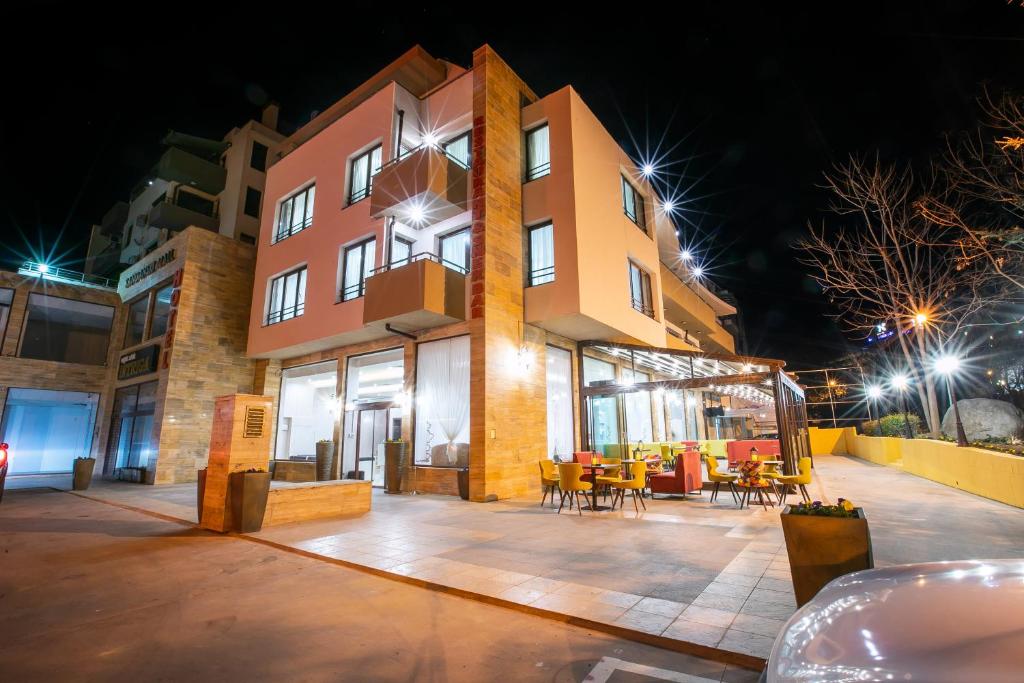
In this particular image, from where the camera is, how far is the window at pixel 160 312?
61.2ft

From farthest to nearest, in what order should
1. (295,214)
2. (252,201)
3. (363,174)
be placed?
(252,201)
(295,214)
(363,174)

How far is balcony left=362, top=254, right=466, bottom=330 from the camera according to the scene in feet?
37.4

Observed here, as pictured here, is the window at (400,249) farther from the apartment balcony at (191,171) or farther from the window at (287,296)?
the apartment balcony at (191,171)

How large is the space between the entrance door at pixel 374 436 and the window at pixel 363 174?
264 inches

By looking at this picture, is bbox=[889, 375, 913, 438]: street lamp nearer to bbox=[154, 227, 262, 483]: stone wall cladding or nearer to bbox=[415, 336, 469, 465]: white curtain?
bbox=[415, 336, 469, 465]: white curtain

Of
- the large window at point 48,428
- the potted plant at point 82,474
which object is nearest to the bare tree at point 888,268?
the potted plant at point 82,474

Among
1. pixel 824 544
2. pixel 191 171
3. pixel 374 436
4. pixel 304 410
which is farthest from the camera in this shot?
pixel 191 171

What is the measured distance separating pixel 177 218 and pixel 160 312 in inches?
254

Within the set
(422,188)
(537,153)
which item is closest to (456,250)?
(422,188)

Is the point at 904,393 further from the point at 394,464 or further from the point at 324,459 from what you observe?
the point at 324,459

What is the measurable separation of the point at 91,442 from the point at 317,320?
606 inches

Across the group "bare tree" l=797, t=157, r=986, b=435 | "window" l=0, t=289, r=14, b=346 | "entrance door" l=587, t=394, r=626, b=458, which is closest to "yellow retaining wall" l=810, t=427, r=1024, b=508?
"bare tree" l=797, t=157, r=986, b=435

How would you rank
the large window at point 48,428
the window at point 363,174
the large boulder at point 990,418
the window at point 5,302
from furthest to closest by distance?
1. the large window at point 48,428
2. the window at point 5,302
3. the large boulder at point 990,418
4. the window at point 363,174

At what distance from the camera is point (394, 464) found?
12312 millimetres
